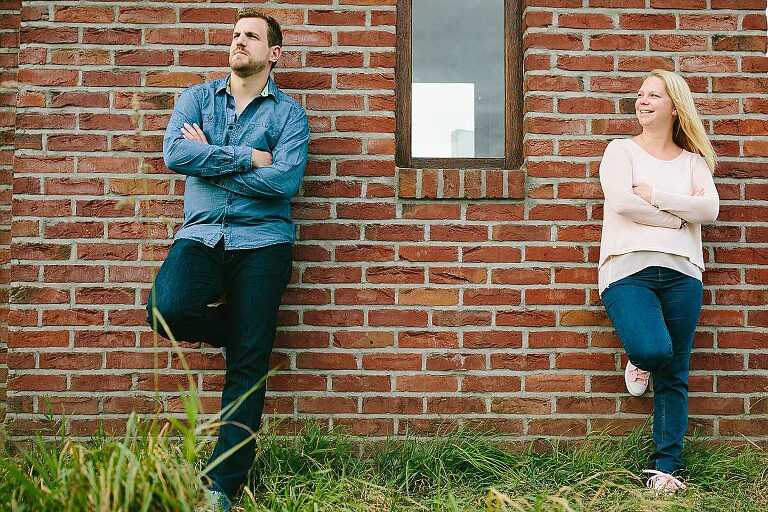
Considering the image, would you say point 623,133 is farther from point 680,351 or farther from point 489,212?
point 680,351

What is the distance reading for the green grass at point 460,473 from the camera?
9.18ft

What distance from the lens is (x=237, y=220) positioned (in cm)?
307

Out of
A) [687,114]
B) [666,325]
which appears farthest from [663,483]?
[687,114]

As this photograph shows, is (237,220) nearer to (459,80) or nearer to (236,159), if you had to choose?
(236,159)

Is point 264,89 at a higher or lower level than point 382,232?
higher

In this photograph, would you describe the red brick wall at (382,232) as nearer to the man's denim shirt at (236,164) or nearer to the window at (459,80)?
the window at (459,80)

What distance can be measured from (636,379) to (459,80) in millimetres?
1738

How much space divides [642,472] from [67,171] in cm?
304

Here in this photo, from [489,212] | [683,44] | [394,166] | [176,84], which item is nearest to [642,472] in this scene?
[489,212]

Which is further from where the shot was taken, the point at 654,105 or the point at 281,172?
the point at 654,105

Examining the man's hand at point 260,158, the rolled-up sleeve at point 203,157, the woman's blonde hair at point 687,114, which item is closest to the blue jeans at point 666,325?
the woman's blonde hair at point 687,114

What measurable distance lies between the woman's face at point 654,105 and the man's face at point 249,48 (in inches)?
67.6

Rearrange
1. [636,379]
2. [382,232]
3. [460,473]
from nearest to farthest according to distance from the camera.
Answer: [460,473], [636,379], [382,232]

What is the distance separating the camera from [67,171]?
3.47 meters
